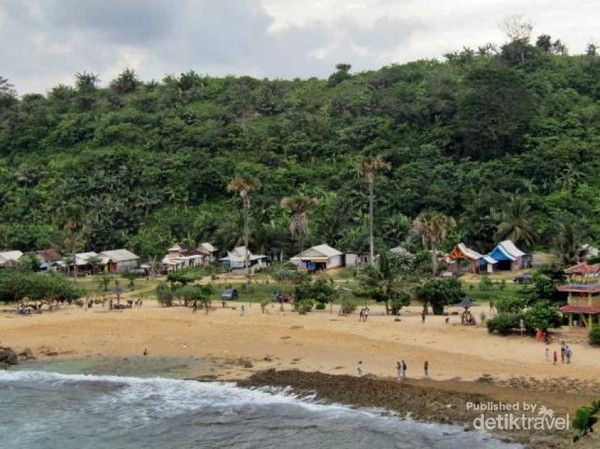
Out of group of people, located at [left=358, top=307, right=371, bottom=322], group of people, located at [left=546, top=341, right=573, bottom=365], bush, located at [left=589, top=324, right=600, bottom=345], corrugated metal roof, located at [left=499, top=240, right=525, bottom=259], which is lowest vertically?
Result: group of people, located at [left=546, top=341, right=573, bottom=365]

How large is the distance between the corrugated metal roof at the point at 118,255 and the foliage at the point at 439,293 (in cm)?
4022

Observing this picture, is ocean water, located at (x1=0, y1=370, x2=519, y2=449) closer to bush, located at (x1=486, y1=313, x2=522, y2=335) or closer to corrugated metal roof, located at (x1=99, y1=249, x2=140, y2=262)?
bush, located at (x1=486, y1=313, x2=522, y2=335)

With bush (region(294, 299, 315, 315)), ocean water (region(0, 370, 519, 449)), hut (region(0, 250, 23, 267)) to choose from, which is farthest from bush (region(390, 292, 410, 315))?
hut (region(0, 250, 23, 267))

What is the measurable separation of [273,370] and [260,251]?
4028 centimetres

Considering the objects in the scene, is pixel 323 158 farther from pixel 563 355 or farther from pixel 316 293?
pixel 563 355

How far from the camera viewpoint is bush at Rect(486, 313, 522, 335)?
4041 cm

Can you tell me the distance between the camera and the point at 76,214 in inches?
2645

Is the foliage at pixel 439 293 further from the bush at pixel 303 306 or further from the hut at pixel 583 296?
the hut at pixel 583 296

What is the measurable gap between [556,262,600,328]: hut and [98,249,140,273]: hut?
49220mm

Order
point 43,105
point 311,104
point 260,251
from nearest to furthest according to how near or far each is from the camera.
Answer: point 260,251 → point 311,104 → point 43,105

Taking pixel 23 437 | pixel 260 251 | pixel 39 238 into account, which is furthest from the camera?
pixel 39 238

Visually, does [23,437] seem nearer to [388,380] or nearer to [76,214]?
[388,380]

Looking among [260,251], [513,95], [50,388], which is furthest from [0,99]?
[50,388]

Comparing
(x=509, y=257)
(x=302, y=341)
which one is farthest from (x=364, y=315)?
(x=509, y=257)
